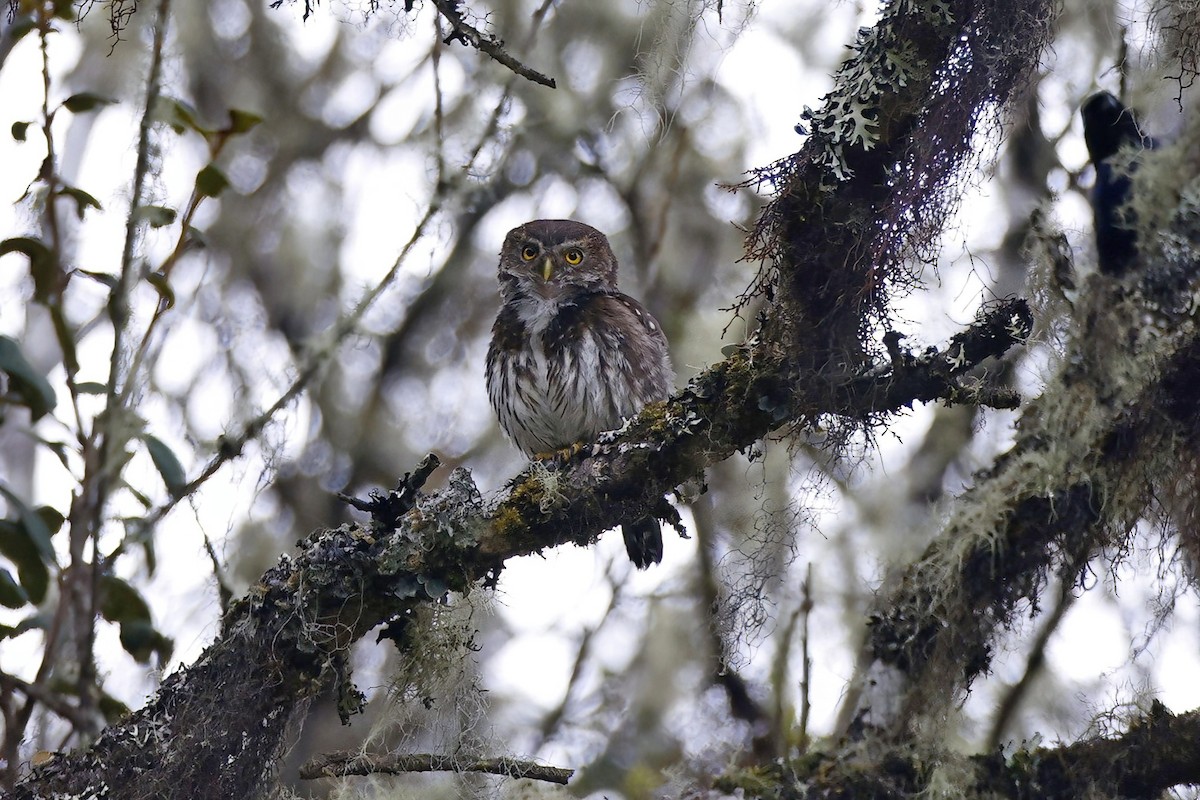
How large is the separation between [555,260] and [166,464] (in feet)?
8.84

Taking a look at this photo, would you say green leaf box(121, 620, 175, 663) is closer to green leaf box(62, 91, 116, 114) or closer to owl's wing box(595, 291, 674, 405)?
green leaf box(62, 91, 116, 114)

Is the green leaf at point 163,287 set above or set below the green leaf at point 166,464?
below

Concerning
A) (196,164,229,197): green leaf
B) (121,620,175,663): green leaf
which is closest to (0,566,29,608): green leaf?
(121,620,175,663): green leaf

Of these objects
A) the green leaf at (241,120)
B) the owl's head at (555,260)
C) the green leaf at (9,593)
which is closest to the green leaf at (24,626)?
the green leaf at (9,593)

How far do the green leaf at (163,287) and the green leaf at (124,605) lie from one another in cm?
86

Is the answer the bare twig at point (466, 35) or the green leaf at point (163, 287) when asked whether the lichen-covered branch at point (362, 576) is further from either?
the green leaf at point (163, 287)

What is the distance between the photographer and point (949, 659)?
3.71 m

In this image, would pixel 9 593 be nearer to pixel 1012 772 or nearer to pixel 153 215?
pixel 153 215

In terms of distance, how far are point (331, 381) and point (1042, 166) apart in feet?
14.3

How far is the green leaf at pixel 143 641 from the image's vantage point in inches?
109

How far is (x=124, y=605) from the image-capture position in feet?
8.98

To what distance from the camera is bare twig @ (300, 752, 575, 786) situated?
10.8ft

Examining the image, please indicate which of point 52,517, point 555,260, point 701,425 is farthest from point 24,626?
point 555,260

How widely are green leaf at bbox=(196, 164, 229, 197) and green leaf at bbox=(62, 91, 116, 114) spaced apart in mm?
223
